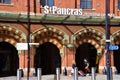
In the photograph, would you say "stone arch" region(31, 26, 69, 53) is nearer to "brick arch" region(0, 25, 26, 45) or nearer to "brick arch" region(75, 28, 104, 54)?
"brick arch" region(0, 25, 26, 45)

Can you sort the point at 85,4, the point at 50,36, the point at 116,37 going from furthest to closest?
1. the point at 116,37
2. the point at 85,4
3. the point at 50,36

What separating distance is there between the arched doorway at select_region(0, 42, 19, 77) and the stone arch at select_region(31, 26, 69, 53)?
4887 millimetres

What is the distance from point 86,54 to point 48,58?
411cm

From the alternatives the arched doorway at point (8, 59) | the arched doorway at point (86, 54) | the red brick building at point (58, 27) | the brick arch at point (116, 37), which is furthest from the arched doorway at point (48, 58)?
the brick arch at point (116, 37)

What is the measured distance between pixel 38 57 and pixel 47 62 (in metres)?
1.31

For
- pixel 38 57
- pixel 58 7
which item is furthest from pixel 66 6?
pixel 38 57

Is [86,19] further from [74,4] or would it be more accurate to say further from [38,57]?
[38,57]

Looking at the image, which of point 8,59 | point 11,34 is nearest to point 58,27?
A: point 11,34

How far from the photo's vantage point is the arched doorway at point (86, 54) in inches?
1613

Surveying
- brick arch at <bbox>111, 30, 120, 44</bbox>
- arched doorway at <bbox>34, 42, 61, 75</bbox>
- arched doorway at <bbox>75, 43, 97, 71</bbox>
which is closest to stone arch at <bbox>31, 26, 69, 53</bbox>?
arched doorway at <bbox>34, 42, 61, 75</bbox>

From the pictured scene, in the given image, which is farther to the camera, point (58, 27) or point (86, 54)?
point (86, 54)

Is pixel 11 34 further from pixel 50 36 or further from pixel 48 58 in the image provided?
pixel 48 58

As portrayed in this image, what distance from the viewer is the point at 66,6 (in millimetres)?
36719

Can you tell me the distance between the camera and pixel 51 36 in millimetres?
36625
